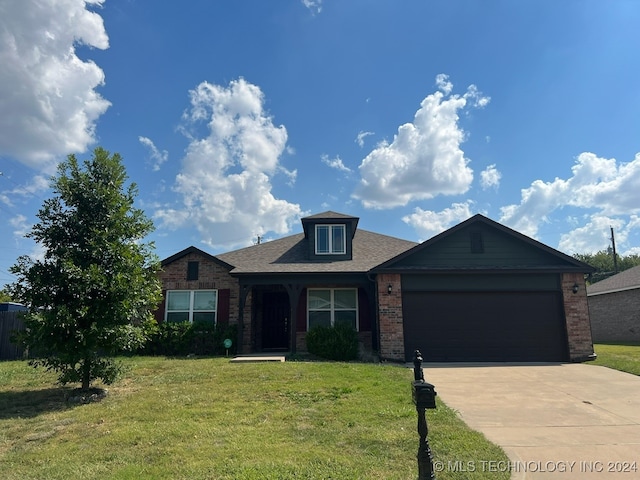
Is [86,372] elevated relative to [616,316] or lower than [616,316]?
lower

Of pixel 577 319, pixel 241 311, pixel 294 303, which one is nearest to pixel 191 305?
pixel 241 311

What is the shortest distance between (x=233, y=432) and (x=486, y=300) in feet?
32.8

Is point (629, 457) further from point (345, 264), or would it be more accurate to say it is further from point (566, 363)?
point (345, 264)

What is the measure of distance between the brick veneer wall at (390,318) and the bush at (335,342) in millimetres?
948

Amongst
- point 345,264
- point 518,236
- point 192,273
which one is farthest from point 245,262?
point 518,236

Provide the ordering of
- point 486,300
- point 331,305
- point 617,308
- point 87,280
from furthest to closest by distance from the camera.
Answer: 1. point 617,308
2. point 331,305
3. point 486,300
4. point 87,280

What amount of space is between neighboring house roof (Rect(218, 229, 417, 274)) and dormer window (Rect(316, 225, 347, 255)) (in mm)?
520

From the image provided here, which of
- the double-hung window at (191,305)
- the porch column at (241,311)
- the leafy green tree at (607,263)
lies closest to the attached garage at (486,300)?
the porch column at (241,311)

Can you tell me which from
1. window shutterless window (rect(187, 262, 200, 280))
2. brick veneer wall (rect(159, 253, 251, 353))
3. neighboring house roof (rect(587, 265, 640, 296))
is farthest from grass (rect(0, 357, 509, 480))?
neighboring house roof (rect(587, 265, 640, 296))

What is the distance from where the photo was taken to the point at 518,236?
1320 centimetres

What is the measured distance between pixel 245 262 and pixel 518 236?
9.83 metres

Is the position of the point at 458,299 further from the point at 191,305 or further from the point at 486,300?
the point at 191,305

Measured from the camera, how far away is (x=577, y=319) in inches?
501

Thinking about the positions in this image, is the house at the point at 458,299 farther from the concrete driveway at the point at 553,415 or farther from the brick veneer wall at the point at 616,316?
the brick veneer wall at the point at 616,316
